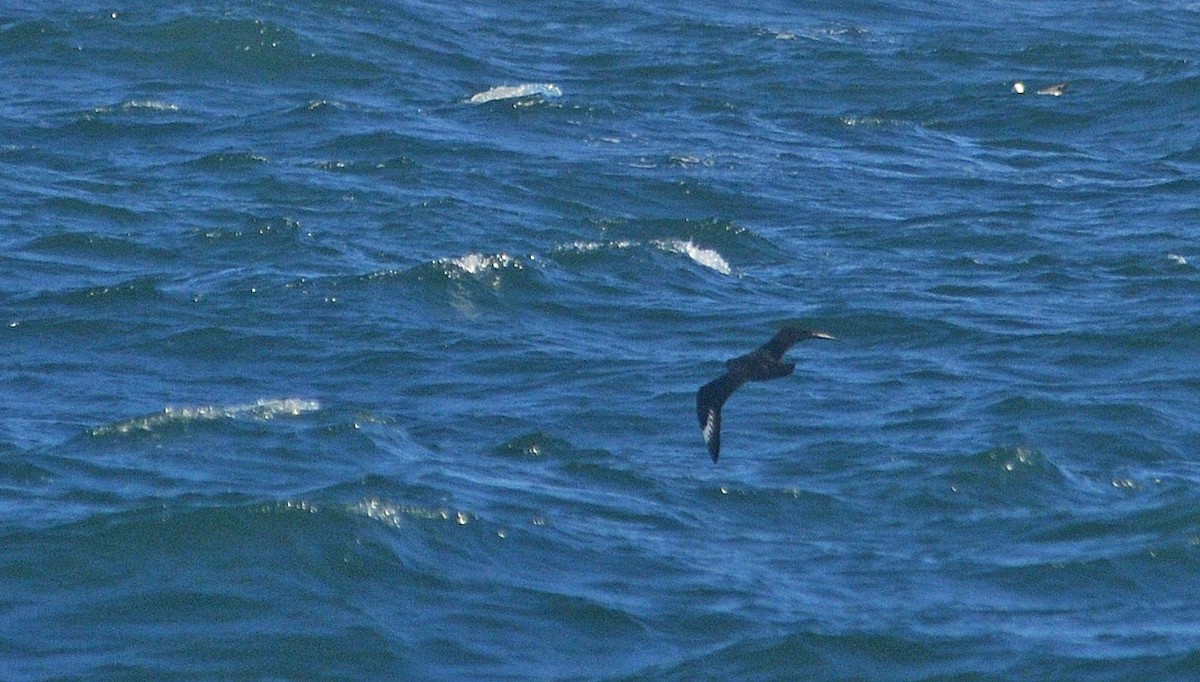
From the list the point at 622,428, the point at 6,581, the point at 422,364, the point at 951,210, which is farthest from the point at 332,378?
the point at 951,210

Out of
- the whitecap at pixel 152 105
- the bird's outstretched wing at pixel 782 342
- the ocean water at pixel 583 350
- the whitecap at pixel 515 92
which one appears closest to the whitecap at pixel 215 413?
the ocean water at pixel 583 350

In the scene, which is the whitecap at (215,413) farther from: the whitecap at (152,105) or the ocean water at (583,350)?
the whitecap at (152,105)

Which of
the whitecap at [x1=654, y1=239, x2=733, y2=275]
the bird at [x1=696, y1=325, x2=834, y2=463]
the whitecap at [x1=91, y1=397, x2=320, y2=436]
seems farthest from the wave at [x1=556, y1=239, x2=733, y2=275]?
the bird at [x1=696, y1=325, x2=834, y2=463]

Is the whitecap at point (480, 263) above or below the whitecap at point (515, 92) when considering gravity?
below

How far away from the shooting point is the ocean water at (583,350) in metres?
14.7

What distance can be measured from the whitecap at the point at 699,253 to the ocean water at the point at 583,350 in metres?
0.05

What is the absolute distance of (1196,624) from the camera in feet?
47.9

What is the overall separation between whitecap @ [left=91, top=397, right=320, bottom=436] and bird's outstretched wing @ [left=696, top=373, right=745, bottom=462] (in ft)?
13.9

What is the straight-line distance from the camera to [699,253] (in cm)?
2242

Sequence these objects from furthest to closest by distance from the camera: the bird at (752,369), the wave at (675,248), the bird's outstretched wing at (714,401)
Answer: the wave at (675,248), the bird's outstretched wing at (714,401), the bird at (752,369)

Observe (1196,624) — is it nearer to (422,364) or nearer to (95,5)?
(422,364)

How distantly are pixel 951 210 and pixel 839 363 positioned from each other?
16.3ft

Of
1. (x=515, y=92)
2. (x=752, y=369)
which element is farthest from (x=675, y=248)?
(x=752, y=369)

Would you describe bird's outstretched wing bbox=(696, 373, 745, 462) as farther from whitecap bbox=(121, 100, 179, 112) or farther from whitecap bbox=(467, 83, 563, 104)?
whitecap bbox=(121, 100, 179, 112)
